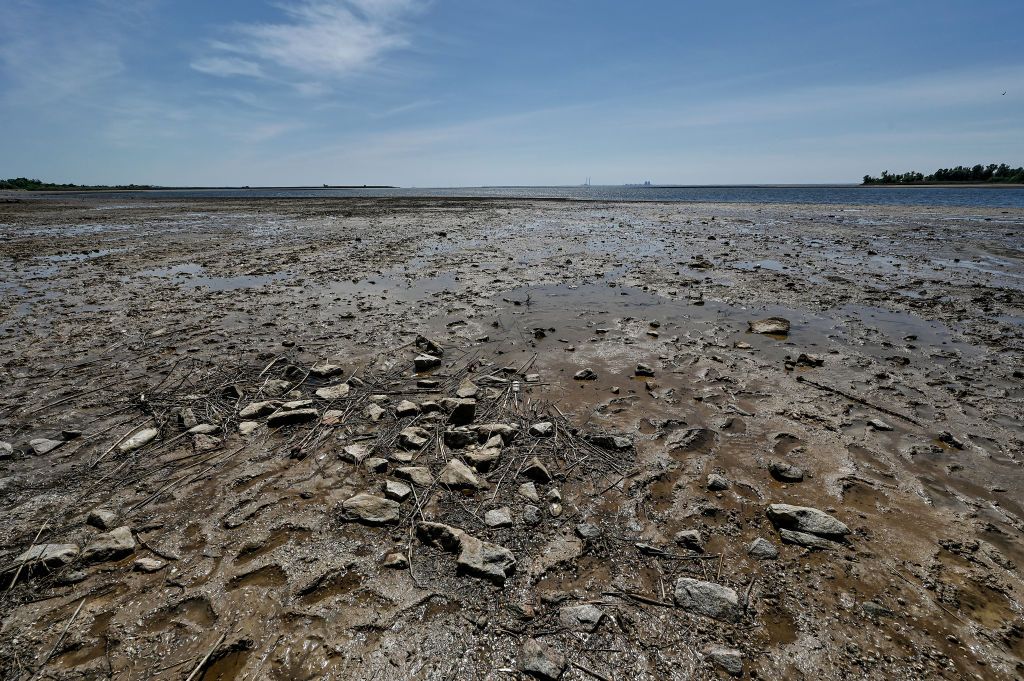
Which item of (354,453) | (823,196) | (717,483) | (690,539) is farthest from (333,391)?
(823,196)

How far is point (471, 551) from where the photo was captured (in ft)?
10.7

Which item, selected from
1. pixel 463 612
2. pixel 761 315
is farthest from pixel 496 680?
pixel 761 315

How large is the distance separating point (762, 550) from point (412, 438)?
3.29 metres

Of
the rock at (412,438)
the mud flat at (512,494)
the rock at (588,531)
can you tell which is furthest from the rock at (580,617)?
the rock at (412,438)

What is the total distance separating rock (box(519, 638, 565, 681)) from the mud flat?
0.5 inches

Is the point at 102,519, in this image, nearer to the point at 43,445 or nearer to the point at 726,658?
the point at 43,445

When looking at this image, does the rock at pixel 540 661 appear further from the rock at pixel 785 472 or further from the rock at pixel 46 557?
the rock at pixel 46 557

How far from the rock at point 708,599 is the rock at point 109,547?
3977mm

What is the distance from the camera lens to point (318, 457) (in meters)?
4.51

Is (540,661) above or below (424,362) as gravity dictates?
below

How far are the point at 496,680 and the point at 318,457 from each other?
9.40 feet

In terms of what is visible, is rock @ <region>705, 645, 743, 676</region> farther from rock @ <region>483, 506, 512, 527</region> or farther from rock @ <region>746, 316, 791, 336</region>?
rock @ <region>746, 316, 791, 336</region>

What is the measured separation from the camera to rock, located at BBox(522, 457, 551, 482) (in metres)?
4.15

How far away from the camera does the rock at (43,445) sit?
453 centimetres
